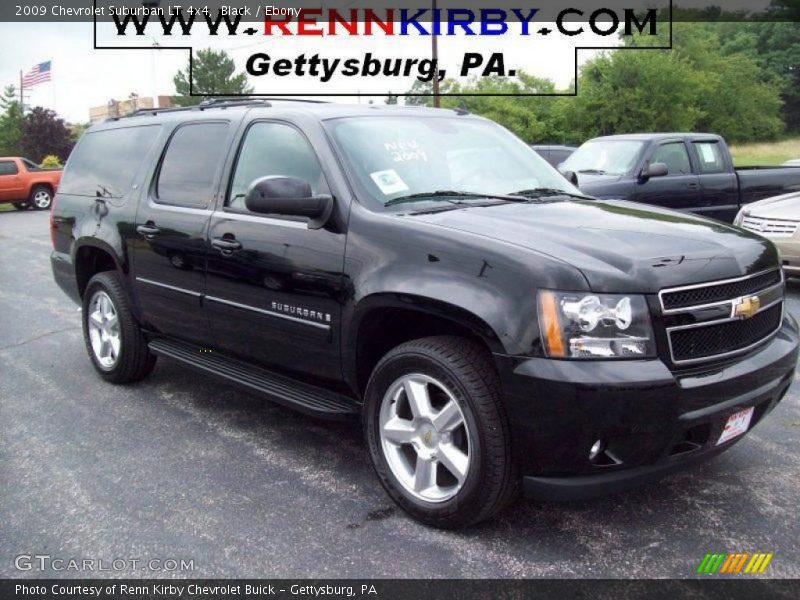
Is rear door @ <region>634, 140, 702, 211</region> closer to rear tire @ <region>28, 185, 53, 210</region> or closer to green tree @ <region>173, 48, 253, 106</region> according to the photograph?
rear tire @ <region>28, 185, 53, 210</region>

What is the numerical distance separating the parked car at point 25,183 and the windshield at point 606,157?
1871cm

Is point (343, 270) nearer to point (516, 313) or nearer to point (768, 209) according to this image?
point (516, 313)

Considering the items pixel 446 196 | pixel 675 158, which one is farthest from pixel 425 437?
pixel 675 158

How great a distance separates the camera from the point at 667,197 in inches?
404

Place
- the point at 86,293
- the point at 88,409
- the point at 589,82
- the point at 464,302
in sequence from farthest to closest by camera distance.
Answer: the point at 589,82, the point at 86,293, the point at 88,409, the point at 464,302

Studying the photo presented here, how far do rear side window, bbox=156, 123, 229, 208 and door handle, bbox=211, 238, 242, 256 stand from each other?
1.13 feet

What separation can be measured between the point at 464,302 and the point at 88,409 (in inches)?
118

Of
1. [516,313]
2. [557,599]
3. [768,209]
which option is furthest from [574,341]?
[768,209]

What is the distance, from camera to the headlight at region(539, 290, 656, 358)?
2691mm

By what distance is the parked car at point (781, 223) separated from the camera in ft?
24.8

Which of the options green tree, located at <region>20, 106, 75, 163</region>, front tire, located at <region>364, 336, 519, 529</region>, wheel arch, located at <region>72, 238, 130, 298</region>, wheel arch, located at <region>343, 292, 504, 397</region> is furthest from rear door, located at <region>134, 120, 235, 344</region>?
green tree, located at <region>20, 106, 75, 163</region>

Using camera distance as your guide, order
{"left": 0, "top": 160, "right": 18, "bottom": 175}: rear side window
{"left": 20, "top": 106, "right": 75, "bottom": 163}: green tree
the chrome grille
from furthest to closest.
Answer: {"left": 20, "top": 106, "right": 75, "bottom": 163}: green tree → {"left": 0, "top": 160, "right": 18, "bottom": 175}: rear side window → the chrome grille

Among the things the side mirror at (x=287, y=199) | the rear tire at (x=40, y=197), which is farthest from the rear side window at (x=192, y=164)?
the rear tire at (x=40, y=197)

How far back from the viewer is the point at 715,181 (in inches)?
421
